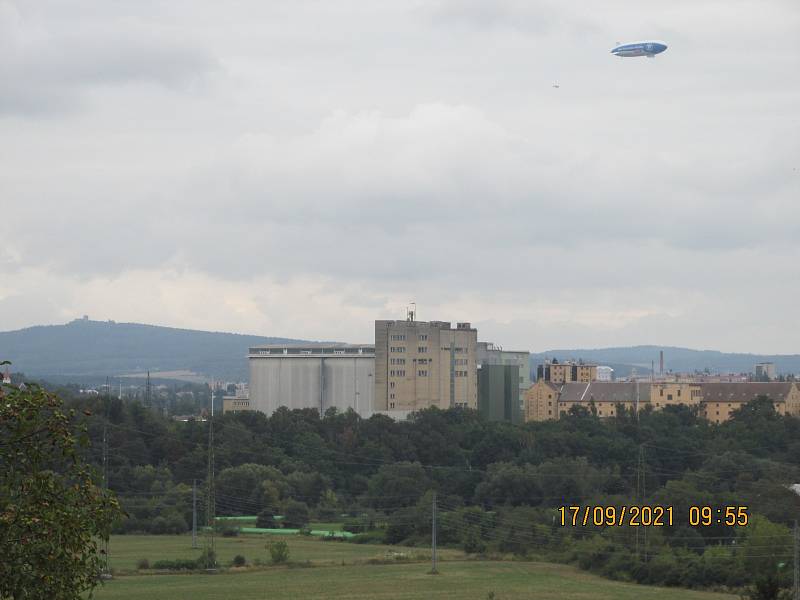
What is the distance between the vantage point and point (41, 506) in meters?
22.6

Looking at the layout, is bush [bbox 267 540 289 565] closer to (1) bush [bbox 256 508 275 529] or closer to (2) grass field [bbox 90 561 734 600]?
(2) grass field [bbox 90 561 734 600]

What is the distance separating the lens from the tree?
22.5m

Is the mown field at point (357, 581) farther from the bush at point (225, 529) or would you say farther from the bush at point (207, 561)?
the bush at point (225, 529)

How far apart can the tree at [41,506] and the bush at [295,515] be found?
92.4 metres

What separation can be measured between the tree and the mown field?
1854 inches

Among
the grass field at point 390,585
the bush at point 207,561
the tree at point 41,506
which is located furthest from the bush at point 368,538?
the tree at point 41,506

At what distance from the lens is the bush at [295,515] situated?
115 metres

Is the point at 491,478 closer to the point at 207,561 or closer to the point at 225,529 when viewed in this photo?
the point at 225,529

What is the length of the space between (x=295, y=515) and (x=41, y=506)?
94676mm

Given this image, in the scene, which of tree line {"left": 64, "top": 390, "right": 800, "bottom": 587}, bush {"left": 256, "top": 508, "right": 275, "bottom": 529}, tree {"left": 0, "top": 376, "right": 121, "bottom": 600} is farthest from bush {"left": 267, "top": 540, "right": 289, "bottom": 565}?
tree {"left": 0, "top": 376, "right": 121, "bottom": 600}

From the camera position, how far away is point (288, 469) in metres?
136
